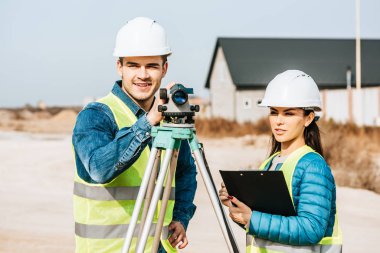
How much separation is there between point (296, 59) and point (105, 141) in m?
28.8

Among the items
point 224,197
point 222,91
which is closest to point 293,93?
point 224,197

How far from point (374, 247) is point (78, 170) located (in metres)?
4.87

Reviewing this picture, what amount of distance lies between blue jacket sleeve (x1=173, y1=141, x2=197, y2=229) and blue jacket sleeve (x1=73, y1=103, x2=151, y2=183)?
63 cm

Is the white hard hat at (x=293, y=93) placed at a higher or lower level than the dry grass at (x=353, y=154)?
higher

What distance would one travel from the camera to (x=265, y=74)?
29031mm

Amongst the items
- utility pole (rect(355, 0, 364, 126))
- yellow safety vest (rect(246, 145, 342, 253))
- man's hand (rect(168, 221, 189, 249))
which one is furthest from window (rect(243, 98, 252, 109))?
yellow safety vest (rect(246, 145, 342, 253))

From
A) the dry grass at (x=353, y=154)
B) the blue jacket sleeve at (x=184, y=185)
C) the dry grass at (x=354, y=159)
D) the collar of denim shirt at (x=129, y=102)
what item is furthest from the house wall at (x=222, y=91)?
the collar of denim shirt at (x=129, y=102)

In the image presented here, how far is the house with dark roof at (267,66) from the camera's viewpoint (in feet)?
94.9

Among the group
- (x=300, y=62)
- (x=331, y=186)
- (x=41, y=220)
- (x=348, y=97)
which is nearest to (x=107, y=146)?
(x=331, y=186)

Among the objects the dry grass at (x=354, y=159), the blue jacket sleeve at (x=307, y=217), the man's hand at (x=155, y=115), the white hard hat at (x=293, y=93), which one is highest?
the white hard hat at (x=293, y=93)

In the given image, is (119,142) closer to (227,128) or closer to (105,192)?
(105,192)

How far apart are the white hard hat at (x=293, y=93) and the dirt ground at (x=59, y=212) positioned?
3788 millimetres

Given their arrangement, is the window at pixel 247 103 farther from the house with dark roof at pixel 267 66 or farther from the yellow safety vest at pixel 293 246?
the yellow safety vest at pixel 293 246

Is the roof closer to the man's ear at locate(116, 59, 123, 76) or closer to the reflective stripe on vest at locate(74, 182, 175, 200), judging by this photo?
the man's ear at locate(116, 59, 123, 76)
